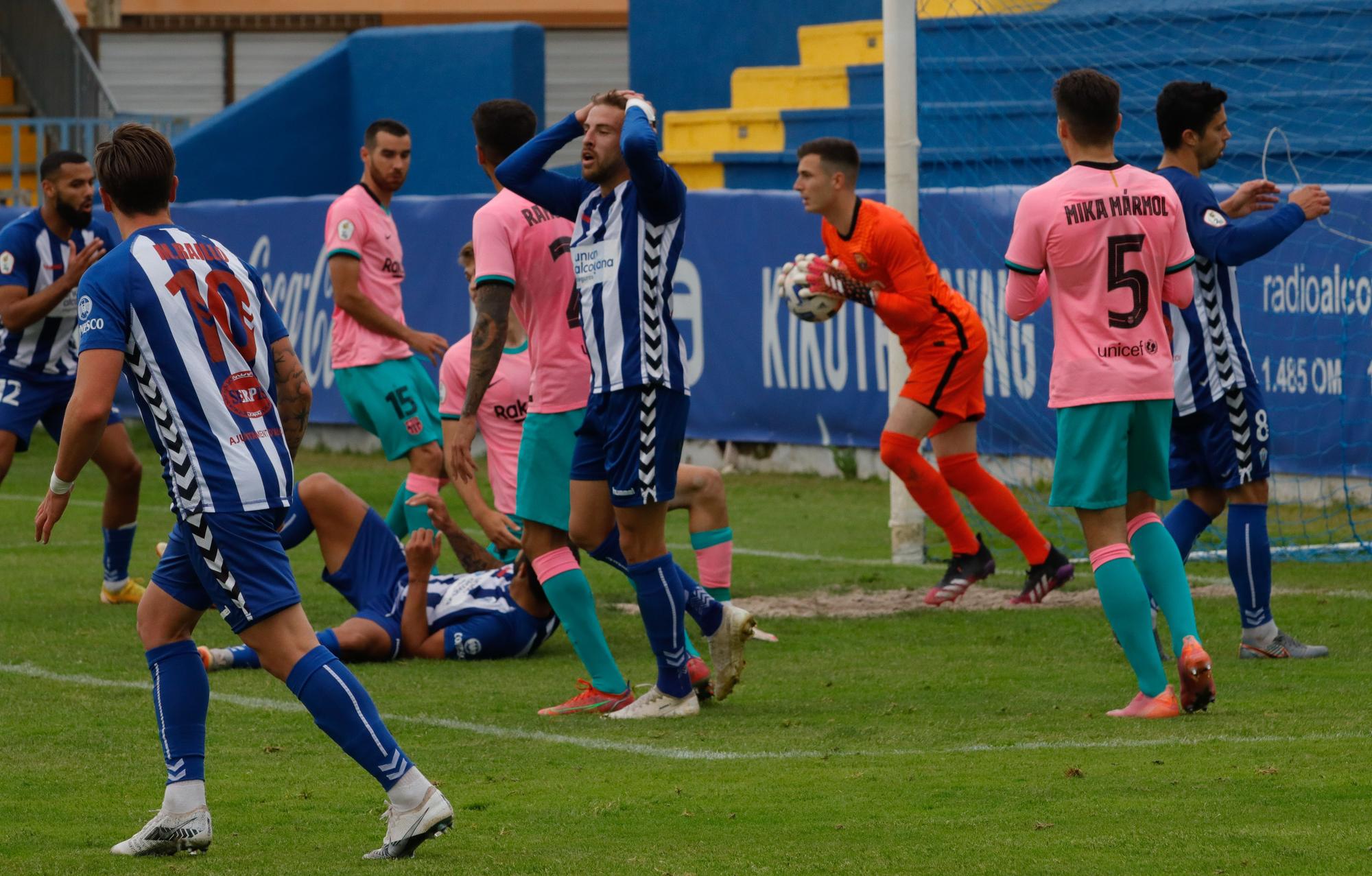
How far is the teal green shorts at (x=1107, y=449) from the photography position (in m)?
6.14

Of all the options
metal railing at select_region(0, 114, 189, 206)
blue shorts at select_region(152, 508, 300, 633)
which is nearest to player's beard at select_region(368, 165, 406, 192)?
blue shorts at select_region(152, 508, 300, 633)

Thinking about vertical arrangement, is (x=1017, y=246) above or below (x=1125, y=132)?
below

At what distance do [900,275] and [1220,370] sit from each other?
2.13 metres

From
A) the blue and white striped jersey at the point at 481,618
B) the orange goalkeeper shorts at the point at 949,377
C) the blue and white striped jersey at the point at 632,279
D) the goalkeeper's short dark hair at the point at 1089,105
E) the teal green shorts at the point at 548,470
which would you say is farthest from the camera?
the orange goalkeeper shorts at the point at 949,377

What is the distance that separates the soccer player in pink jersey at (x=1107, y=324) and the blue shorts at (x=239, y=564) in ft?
8.45

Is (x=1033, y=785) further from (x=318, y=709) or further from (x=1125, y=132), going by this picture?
(x=1125, y=132)

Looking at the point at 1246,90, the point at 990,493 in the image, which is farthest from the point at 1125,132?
the point at 990,493

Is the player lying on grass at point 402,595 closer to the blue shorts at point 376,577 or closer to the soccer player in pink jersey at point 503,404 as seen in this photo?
the blue shorts at point 376,577

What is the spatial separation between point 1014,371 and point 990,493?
386 cm

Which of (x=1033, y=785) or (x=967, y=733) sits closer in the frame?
(x=1033, y=785)

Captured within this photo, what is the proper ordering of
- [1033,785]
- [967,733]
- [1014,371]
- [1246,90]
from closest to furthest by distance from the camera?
1. [1033,785]
2. [967,733]
3. [1014,371]
4. [1246,90]

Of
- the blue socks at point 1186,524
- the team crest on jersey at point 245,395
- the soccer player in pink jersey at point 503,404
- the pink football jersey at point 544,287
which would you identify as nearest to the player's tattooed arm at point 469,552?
the soccer player in pink jersey at point 503,404

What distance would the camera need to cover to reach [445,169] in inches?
920

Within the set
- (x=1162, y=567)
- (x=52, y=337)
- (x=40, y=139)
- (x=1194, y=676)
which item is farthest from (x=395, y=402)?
(x=40, y=139)
